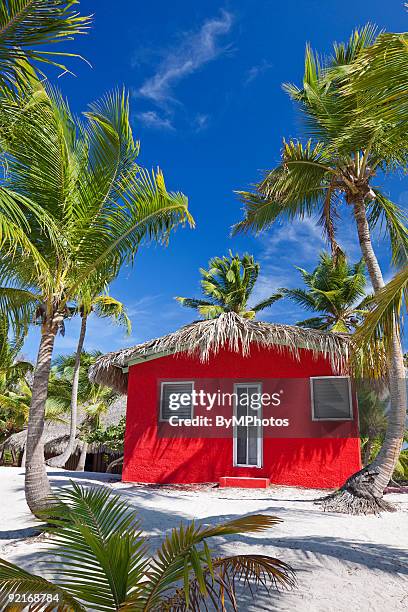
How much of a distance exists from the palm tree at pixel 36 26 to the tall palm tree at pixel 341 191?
4.07 metres

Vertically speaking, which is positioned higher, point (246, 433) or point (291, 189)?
point (291, 189)

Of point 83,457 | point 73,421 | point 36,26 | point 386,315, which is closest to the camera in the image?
point 36,26

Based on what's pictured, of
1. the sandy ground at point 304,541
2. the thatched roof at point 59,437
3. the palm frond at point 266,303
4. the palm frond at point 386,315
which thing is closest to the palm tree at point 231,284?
the palm frond at point 266,303

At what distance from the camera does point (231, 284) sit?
2178cm

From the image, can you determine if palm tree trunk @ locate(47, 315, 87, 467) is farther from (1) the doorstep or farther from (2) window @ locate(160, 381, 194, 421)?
(1) the doorstep

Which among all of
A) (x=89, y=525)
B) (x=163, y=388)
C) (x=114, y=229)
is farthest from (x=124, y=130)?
(x=163, y=388)

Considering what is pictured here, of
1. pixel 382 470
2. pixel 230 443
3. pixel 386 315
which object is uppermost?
pixel 386 315

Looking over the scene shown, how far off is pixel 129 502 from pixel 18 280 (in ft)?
12.1

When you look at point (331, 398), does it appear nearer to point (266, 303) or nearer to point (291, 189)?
point (291, 189)

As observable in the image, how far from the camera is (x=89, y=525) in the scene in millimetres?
2912

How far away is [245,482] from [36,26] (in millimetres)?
8146

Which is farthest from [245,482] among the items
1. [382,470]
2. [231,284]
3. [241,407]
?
[231,284]

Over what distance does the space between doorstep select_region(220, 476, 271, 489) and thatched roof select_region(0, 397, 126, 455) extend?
9518 millimetres

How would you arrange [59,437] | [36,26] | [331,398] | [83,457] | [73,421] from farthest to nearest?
[59,437] < [83,457] < [73,421] < [331,398] < [36,26]
